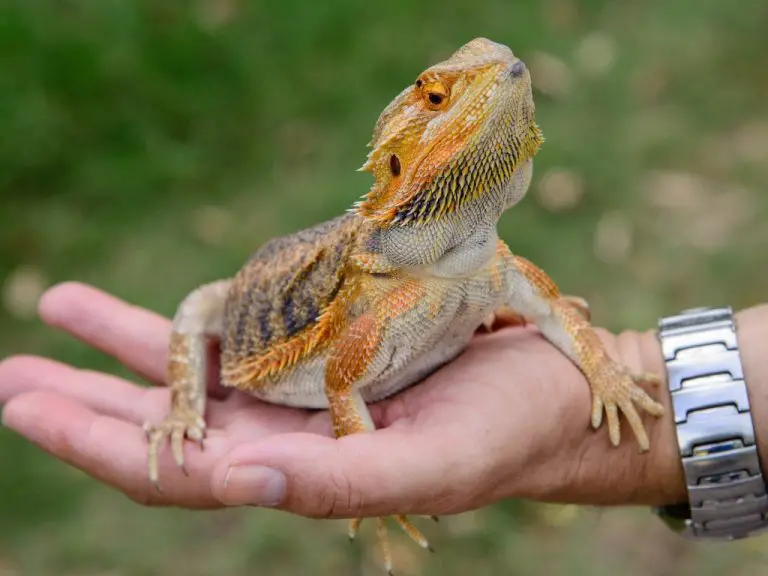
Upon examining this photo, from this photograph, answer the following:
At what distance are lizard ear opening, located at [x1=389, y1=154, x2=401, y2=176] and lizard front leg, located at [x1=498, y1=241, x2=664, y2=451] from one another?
45 cm

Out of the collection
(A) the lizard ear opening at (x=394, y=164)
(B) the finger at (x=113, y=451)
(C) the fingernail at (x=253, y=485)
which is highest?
(A) the lizard ear opening at (x=394, y=164)

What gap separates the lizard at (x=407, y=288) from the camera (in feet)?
6.84

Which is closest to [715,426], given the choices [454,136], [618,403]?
[618,403]

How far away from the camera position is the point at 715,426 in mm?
2461

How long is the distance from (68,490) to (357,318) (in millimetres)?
2330

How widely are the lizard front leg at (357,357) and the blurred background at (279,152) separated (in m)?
1.70

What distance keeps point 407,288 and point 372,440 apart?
0.43 metres

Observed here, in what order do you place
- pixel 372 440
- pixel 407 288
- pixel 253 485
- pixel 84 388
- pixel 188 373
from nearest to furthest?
pixel 253 485, pixel 372 440, pixel 407 288, pixel 188 373, pixel 84 388

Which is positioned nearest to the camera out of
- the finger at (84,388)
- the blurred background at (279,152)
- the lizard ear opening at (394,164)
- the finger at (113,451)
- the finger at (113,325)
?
the lizard ear opening at (394,164)

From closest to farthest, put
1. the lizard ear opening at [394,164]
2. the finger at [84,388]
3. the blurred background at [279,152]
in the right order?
the lizard ear opening at [394,164], the finger at [84,388], the blurred background at [279,152]

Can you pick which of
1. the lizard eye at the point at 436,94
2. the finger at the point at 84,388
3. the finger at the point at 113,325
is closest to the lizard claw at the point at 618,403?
the lizard eye at the point at 436,94

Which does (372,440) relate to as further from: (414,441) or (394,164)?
(394,164)

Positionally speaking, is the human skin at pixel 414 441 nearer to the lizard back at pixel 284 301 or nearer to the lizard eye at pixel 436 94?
the lizard back at pixel 284 301

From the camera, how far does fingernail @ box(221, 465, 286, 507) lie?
2.04m
